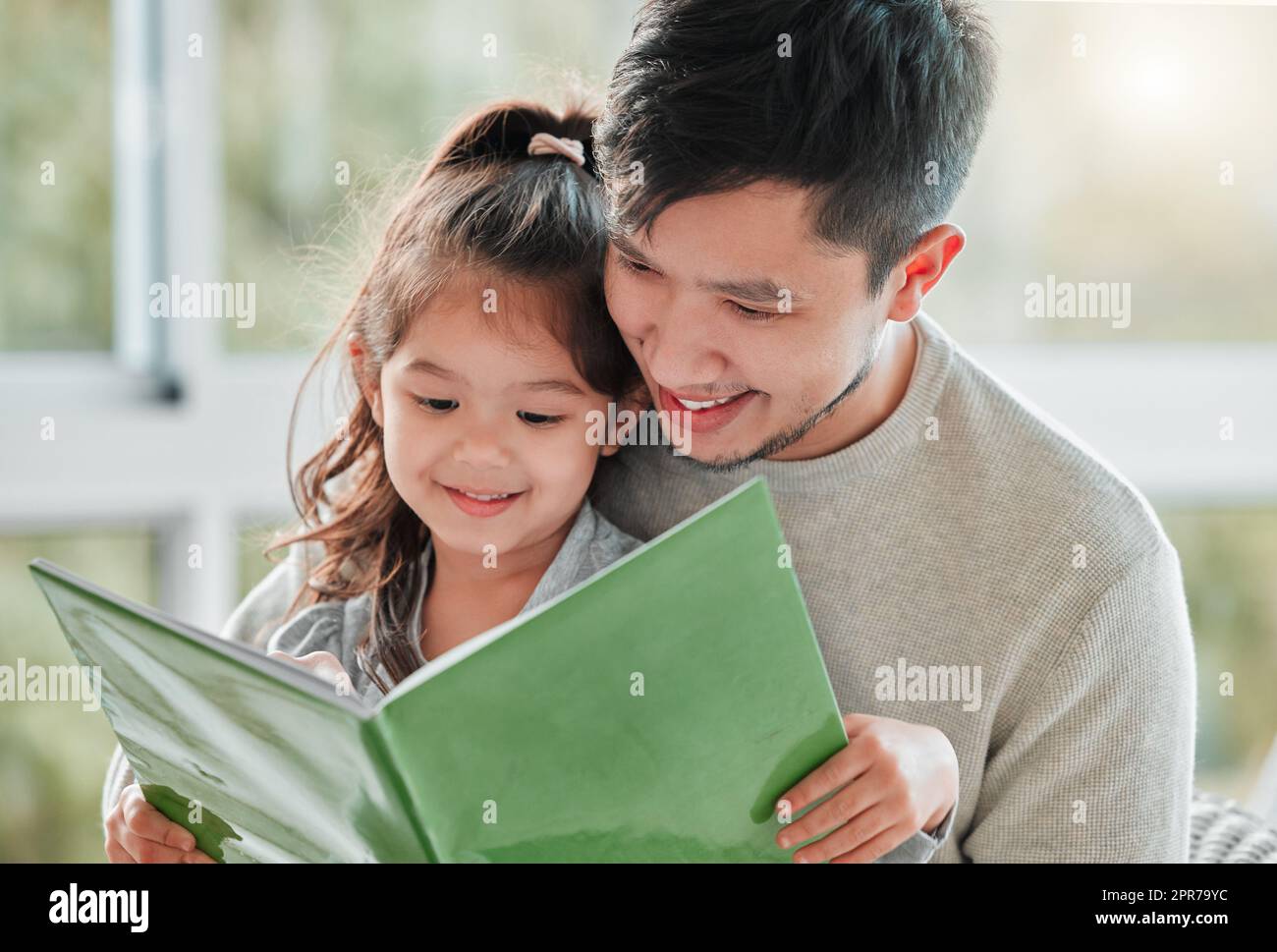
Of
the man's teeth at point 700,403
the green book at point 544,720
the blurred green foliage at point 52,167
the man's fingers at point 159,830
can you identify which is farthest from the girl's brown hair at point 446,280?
the blurred green foliage at point 52,167

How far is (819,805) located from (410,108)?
2.06 meters

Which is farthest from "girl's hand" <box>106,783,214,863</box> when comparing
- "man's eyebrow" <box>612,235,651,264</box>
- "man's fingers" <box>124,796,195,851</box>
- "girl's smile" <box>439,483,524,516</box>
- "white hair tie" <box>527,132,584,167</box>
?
"white hair tie" <box>527,132,584,167</box>

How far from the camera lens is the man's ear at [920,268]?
1169 millimetres

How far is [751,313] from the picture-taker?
3.68ft

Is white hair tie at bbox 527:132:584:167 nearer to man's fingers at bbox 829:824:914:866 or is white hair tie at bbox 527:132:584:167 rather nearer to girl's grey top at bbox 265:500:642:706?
girl's grey top at bbox 265:500:642:706

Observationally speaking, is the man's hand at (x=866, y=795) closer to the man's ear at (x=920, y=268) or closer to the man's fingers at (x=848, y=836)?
the man's fingers at (x=848, y=836)

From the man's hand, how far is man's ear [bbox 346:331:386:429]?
605mm

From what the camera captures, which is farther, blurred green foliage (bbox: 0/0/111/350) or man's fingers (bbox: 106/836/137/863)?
blurred green foliage (bbox: 0/0/111/350)

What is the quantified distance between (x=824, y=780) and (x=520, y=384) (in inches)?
18.7

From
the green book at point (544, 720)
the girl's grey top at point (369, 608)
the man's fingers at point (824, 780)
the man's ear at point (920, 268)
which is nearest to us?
the green book at point (544, 720)

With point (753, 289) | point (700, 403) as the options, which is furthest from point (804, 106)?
point (700, 403)

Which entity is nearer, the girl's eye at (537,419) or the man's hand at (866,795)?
the man's hand at (866,795)

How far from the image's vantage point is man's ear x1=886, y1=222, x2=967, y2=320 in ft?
3.84

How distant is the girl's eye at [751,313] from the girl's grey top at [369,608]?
30cm
